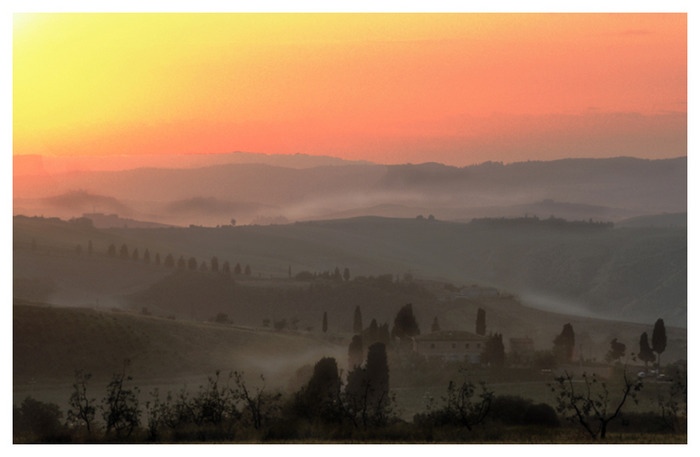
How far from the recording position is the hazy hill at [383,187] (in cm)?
5975

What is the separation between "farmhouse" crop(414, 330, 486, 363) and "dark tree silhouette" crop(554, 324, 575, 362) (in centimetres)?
567

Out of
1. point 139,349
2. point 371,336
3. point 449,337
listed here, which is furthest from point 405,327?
point 139,349

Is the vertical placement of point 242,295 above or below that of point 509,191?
below

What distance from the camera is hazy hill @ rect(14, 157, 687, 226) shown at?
196 feet

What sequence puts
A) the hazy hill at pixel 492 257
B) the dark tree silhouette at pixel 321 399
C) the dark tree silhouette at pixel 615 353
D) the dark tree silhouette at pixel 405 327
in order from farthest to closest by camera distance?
the hazy hill at pixel 492 257, the dark tree silhouette at pixel 405 327, the dark tree silhouette at pixel 615 353, the dark tree silhouette at pixel 321 399

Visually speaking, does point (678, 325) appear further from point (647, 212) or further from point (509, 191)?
point (509, 191)

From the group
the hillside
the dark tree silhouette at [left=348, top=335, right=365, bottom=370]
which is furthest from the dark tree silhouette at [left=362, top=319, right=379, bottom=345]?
the dark tree silhouette at [left=348, top=335, right=365, bottom=370]

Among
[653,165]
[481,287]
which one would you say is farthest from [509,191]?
[481,287]

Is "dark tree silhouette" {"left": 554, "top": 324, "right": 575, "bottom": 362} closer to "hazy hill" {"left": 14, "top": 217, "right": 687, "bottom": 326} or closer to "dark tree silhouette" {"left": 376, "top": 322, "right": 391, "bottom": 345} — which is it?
"dark tree silhouette" {"left": 376, "top": 322, "right": 391, "bottom": 345}

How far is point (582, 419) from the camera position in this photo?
99.5 ft

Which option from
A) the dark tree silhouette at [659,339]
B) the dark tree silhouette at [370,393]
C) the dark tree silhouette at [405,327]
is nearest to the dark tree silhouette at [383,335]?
the dark tree silhouette at [405,327]

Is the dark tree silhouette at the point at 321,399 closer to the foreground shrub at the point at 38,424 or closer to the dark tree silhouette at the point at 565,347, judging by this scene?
the foreground shrub at the point at 38,424

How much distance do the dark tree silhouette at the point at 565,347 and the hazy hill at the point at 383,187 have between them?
12143 millimetres

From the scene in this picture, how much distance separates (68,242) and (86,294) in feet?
42.7
